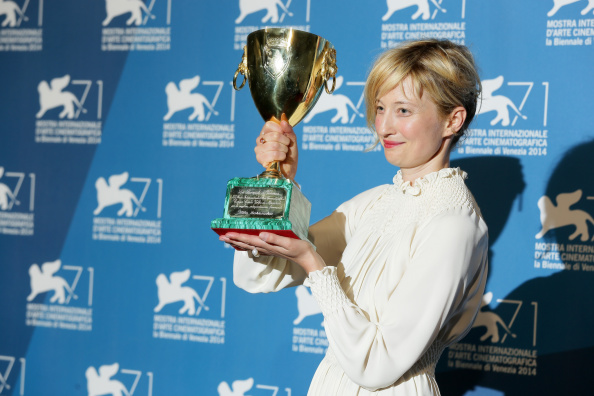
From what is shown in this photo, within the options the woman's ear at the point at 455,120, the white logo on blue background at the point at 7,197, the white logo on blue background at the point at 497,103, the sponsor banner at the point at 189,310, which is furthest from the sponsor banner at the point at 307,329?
the white logo on blue background at the point at 7,197

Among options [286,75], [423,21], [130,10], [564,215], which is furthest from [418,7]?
[130,10]

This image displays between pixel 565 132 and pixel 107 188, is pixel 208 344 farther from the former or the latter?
pixel 565 132

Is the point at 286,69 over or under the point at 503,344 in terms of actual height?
over

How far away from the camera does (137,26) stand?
281 centimetres

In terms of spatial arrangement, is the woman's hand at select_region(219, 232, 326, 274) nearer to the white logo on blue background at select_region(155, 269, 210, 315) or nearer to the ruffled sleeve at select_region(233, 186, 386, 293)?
the ruffled sleeve at select_region(233, 186, 386, 293)

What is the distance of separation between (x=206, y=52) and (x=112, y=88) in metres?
0.47

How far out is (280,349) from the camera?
259 centimetres

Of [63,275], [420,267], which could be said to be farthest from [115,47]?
[420,267]

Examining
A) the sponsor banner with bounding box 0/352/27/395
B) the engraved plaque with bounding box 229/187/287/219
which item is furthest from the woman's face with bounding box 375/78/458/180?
the sponsor banner with bounding box 0/352/27/395

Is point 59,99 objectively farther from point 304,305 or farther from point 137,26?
point 304,305

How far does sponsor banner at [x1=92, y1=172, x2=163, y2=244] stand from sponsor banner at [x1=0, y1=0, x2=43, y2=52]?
0.74m

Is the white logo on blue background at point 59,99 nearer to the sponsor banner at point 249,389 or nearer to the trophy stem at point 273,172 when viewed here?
the sponsor banner at point 249,389

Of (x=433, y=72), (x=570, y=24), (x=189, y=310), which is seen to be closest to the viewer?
(x=433, y=72)

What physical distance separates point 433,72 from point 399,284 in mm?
471
